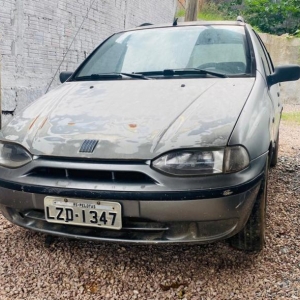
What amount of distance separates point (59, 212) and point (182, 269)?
30.4 inches

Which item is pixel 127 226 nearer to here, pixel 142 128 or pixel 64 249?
pixel 142 128

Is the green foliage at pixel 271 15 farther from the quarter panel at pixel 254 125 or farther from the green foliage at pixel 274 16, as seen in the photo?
the quarter panel at pixel 254 125

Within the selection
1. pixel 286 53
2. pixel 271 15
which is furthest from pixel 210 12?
pixel 286 53

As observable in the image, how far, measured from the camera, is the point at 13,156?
6.71 feet

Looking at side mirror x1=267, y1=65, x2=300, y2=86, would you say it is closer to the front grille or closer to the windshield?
the windshield

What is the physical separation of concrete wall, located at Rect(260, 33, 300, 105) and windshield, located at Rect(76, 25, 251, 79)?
10.2m

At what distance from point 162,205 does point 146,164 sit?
0.69 feet

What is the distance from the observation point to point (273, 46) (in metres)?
12.7

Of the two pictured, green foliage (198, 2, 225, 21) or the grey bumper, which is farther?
green foliage (198, 2, 225, 21)

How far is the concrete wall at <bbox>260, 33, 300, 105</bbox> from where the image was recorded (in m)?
12.5

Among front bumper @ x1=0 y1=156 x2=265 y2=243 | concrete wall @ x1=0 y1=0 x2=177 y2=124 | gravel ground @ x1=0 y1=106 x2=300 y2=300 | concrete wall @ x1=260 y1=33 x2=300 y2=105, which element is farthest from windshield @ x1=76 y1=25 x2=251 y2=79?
concrete wall @ x1=260 y1=33 x2=300 y2=105

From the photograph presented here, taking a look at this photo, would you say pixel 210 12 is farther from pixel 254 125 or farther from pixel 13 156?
pixel 13 156

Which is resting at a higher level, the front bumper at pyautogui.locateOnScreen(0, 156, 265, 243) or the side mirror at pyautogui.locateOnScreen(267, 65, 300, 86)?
the side mirror at pyautogui.locateOnScreen(267, 65, 300, 86)

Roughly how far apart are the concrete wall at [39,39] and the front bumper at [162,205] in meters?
3.73
